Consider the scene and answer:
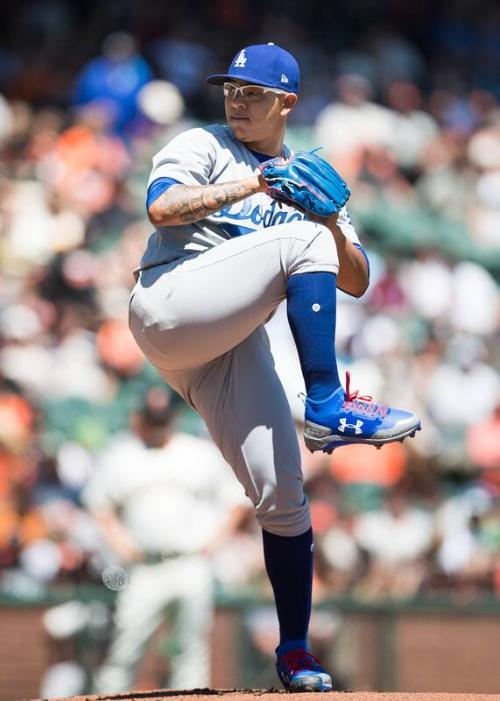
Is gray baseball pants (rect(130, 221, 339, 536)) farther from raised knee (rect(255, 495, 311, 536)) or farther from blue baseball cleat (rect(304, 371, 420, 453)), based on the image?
blue baseball cleat (rect(304, 371, 420, 453))

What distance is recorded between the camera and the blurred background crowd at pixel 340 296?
7.11 metres

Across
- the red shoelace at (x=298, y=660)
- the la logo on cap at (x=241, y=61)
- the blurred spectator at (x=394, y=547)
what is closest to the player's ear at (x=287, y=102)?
the la logo on cap at (x=241, y=61)

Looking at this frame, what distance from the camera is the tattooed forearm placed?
3578 millimetres

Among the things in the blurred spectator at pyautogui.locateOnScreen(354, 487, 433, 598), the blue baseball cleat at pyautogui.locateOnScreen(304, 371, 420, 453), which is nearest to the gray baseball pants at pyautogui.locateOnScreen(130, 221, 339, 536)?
the blue baseball cleat at pyautogui.locateOnScreen(304, 371, 420, 453)

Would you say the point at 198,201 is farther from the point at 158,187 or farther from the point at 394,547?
the point at 394,547

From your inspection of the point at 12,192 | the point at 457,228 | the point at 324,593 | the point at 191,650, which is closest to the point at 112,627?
the point at 191,650

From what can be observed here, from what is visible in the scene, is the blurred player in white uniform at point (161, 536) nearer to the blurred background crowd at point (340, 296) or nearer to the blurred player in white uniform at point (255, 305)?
the blurred background crowd at point (340, 296)

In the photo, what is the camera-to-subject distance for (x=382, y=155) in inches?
372

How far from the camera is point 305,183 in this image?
143 inches

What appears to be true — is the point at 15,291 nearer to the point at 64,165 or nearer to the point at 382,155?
the point at 64,165

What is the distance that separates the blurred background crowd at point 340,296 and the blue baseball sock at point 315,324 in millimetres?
2802

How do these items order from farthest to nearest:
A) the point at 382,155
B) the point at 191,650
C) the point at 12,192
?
the point at 382,155, the point at 12,192, the point at 191,650

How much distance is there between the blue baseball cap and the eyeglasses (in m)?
0.01

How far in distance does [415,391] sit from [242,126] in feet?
14.3
